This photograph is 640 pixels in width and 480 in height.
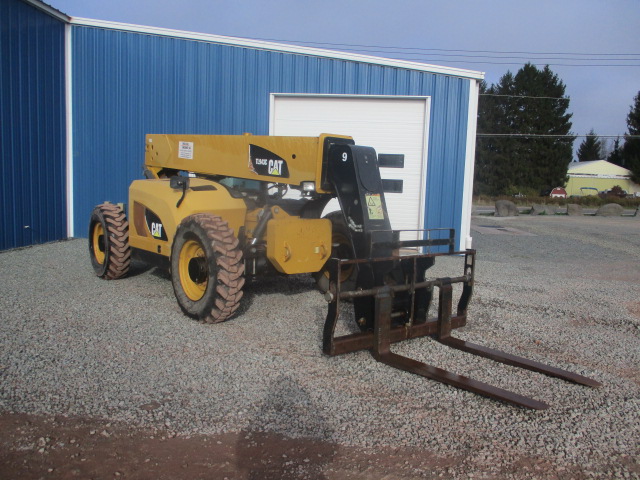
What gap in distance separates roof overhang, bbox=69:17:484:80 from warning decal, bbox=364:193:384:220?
6.05 meters

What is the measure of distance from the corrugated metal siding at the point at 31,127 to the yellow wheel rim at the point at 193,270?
5705 mm

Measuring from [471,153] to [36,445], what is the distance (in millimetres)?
9388

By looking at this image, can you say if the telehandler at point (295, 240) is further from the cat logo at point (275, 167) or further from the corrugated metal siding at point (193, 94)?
the corrugated metal siding at point (193, 94)

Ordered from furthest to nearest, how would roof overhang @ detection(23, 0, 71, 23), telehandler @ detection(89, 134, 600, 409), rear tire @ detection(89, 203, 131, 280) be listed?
roof overhang @ detection(23, 0, 71, 23)
rear tire @ detection(89, 203, 131, 280)
telehandler @ detection(89, 134, 600, 409)

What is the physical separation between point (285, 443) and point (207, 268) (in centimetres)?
295

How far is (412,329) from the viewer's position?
5758 mm

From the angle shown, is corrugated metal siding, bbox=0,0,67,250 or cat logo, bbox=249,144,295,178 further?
corrugated metal siding, bbox=0,0,67,250

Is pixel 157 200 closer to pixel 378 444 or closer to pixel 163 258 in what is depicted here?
pixel 163 258

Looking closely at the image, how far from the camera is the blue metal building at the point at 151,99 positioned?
11.4 meters

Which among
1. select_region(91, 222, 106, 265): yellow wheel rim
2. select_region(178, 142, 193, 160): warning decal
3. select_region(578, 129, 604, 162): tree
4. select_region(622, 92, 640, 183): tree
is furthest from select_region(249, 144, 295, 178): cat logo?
select_region(578, 129, 604, 162): tree

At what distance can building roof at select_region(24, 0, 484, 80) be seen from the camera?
1132cm

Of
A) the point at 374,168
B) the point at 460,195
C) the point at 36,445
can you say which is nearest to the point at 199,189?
the point at 374,168

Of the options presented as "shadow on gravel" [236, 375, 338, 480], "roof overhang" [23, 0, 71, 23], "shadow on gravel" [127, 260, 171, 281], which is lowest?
"shadow on gravel" [236, 375, 338, 480]

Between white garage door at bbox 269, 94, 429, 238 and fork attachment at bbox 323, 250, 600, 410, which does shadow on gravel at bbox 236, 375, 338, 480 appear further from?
white garage door at bbox 269, 94, 429, 238
